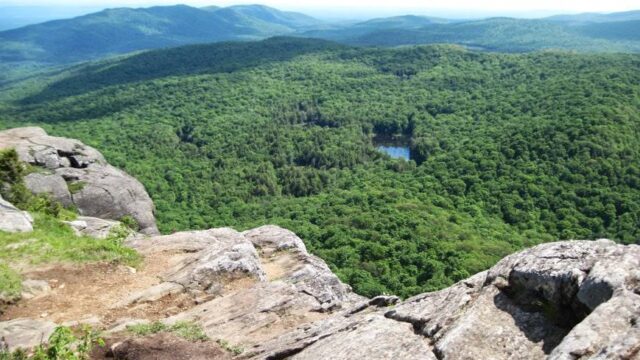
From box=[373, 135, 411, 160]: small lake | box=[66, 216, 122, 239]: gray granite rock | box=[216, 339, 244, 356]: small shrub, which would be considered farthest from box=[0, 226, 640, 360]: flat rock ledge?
box=[373, 135, 411, 160]: small lake

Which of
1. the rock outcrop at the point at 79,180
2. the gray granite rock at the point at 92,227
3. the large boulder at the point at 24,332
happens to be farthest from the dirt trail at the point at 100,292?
the rock outcrop at the point at 79,180

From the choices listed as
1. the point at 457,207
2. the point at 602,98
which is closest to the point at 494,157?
the point at 457,207

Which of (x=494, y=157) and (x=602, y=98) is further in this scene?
(x=602, y=98)

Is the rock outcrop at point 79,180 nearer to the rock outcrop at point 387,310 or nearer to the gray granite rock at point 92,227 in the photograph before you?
the gray granite rock at point 92,227

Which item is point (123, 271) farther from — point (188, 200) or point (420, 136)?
point (420, 136)

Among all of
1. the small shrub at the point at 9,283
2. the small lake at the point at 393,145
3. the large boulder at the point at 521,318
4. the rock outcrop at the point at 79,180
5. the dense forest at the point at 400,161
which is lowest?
the small lake at the point at 393,145

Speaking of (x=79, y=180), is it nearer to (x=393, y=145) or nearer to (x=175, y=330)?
(x=175, y=330)

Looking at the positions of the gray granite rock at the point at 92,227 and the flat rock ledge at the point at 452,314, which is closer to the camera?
the flat rock ledge at the point at 452,314
